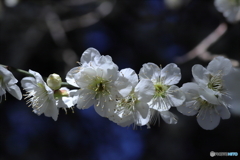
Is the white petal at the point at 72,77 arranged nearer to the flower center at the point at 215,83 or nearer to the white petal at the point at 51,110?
the white petal at the point at 51,110

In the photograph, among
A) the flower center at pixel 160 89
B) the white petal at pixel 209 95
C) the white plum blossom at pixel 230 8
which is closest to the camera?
the white petal at pixel 209 95

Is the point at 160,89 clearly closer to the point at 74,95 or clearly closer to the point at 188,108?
the point at 188,108

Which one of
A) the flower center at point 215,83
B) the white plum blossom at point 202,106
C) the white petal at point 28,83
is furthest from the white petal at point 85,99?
the flower center at point 215,83

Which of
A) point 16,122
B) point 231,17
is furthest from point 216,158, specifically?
point 16,122

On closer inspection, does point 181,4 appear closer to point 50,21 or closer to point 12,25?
point 50,21

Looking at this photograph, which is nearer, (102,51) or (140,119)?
(140,119)

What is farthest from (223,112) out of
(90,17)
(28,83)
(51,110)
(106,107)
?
(90,17)
